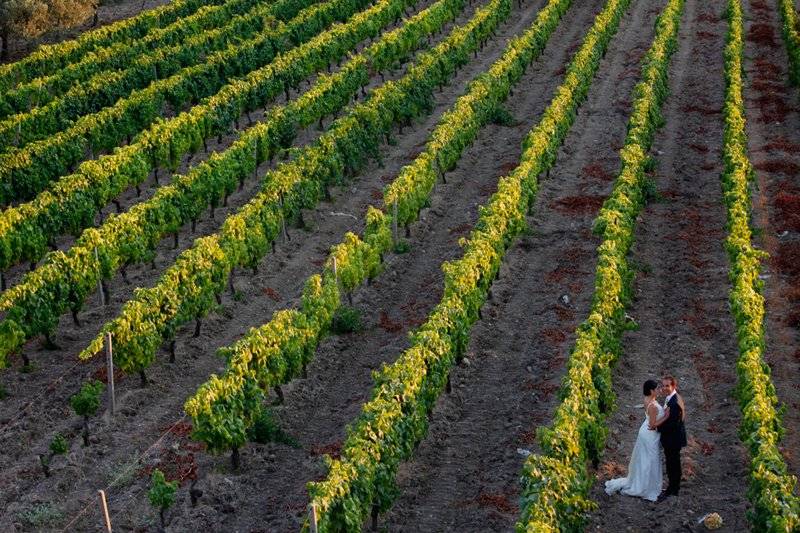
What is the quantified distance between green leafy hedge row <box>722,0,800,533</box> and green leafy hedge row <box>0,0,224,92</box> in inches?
935

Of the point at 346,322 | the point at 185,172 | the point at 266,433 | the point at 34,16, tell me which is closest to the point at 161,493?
the point at 266,433

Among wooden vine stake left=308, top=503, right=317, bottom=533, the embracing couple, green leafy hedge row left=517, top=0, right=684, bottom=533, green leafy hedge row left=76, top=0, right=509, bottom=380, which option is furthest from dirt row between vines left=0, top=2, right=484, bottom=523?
the embracing couple

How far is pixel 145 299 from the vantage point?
68.6 ft

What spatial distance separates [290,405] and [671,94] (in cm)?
2206

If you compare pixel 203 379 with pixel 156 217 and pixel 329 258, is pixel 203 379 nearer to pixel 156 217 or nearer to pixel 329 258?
pixel 329 258

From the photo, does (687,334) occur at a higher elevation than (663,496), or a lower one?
lower

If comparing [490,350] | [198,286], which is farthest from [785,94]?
[198,286]

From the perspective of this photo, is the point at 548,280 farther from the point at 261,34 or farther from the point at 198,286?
the point at 261,34

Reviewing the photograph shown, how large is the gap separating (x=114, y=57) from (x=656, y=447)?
99.1 ft

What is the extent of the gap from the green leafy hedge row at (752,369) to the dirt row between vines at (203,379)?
627cm

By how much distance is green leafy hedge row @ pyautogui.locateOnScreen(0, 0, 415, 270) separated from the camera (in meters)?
24.8

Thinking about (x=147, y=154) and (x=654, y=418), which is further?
(x=147, y=154)

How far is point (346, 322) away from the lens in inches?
883

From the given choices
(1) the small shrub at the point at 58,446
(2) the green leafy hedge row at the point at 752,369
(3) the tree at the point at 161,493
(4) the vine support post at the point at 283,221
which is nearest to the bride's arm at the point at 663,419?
(2) the green leafy hedge row at the point at 752,369
